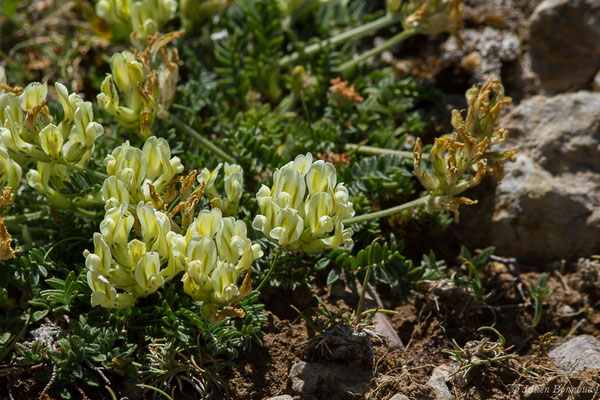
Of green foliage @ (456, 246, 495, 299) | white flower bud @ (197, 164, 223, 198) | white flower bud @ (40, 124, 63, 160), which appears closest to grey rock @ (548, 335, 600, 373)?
green foliage @ (456, 246, 495, 299)

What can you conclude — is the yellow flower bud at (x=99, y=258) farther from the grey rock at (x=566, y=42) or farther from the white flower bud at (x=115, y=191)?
the grey rock at (x=566, y=42)

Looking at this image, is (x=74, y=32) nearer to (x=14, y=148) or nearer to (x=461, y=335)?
(x=14, y=148)

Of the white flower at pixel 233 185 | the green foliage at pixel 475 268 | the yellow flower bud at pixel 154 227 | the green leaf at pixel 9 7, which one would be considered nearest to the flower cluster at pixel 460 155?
the green foliage at pixel 475 268

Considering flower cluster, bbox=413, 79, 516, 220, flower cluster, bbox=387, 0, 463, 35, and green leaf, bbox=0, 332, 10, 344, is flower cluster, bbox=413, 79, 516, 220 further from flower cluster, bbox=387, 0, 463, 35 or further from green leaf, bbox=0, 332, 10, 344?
green leaf, bbox=0, 332, 10, 344

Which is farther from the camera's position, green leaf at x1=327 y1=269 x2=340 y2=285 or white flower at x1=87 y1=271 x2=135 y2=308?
green leaf at x1=327 y1=269 x2=340 y2=285

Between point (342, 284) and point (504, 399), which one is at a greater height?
point (342, 284)

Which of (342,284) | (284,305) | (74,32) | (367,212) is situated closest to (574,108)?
(367,212)
